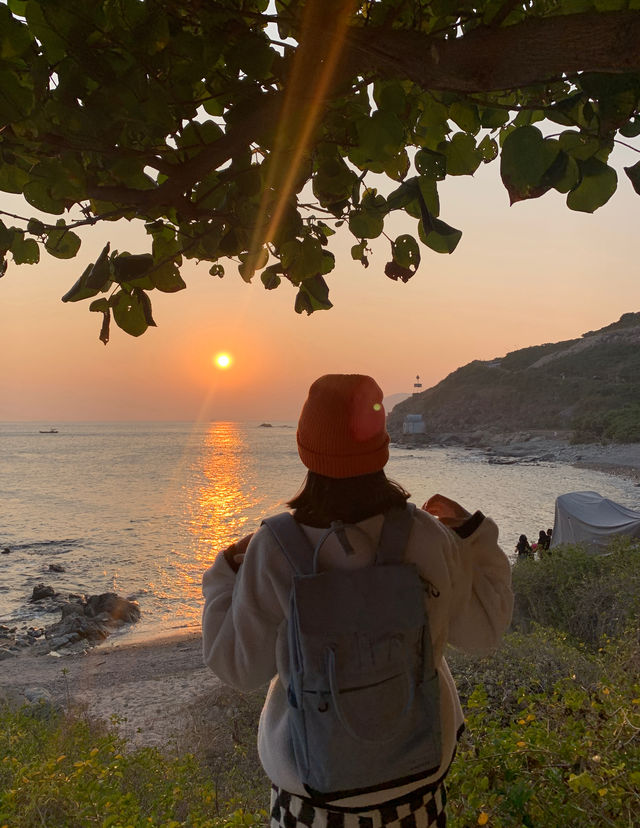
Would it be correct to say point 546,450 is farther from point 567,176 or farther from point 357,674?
point 357,674

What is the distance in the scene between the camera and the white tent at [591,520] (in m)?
14.3

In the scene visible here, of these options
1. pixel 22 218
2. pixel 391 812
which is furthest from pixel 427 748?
pixel 22 218

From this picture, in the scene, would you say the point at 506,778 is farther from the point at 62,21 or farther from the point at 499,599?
the point at 62,21

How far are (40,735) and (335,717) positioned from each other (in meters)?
5.23

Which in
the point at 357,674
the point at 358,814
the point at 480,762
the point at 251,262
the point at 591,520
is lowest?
the point at 591,520

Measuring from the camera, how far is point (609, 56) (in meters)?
1.18

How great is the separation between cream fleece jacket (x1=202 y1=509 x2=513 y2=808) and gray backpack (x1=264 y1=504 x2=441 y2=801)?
0.16 ft

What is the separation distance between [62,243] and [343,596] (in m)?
1.63

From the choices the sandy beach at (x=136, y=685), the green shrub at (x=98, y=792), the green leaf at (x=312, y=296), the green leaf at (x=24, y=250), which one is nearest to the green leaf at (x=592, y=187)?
the green leaf at (x=312, y=296)

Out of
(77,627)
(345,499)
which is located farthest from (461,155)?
(77,627)

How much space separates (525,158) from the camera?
1307mm

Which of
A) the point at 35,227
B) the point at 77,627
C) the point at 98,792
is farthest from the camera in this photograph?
the point at 77,627

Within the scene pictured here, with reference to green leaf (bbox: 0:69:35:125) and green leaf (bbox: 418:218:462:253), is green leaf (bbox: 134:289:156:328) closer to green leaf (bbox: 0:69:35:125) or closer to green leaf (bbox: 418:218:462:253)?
green leaf (bbox: 0:69:35:125)

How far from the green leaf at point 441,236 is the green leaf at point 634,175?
1.51 ft
